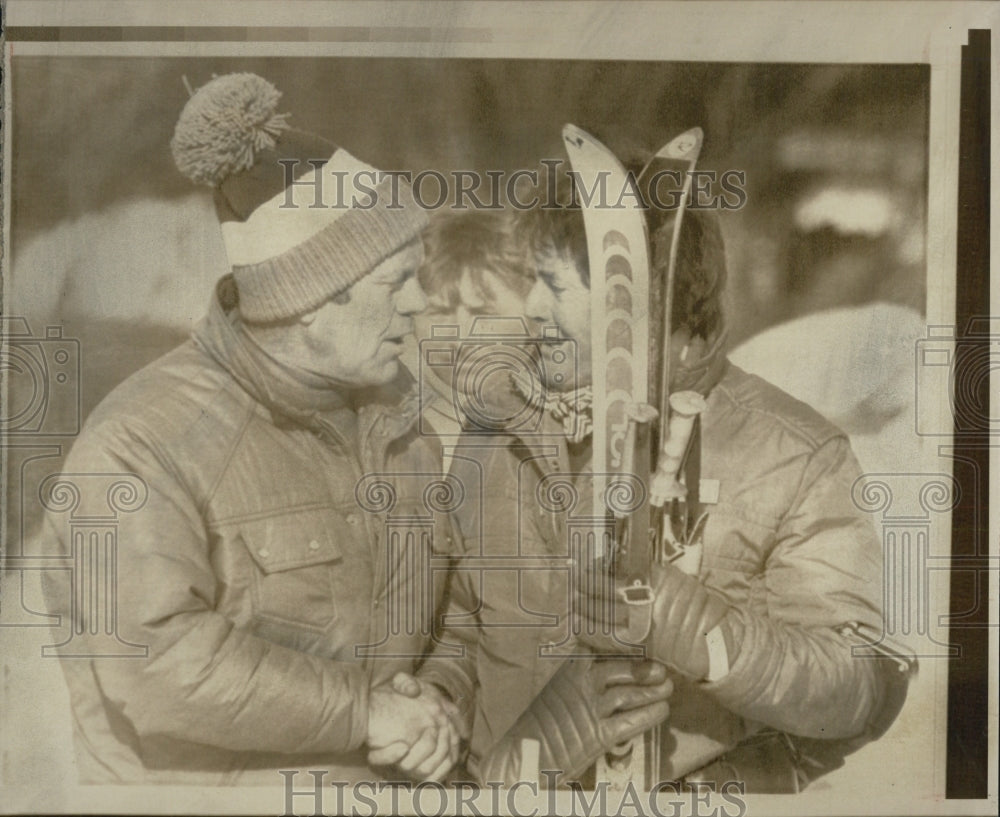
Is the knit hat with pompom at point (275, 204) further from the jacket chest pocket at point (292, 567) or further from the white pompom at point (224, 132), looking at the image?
the jacket chest pocket at point (292, 567)

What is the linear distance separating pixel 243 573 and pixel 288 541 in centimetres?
14

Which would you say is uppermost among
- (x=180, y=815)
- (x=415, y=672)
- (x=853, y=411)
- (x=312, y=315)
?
(x=312, y=315)

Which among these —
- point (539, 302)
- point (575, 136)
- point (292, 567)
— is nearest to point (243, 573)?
point (292, 567)

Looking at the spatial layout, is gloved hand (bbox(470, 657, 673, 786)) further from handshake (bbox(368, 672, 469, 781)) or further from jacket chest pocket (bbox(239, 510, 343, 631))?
jacket chest pocket (bbox(239, 510, 343, 631))

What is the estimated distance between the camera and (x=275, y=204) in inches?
120

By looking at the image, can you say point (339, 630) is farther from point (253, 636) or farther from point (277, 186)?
point (277, 186)

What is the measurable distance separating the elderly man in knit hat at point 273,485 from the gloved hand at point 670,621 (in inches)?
16.3

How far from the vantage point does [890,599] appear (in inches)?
124

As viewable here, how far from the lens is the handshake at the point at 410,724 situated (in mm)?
3029

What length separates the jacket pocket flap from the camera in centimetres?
299

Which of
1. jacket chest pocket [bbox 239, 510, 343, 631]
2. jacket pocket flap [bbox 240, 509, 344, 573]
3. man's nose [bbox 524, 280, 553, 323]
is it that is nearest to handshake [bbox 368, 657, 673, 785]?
jacket chest pocket [bbox 239, 510, 343, 631]

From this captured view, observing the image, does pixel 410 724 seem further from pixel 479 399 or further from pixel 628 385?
pixel 628 385

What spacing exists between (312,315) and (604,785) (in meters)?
1.44

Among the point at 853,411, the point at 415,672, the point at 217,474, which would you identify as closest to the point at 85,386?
the point at 217,474
